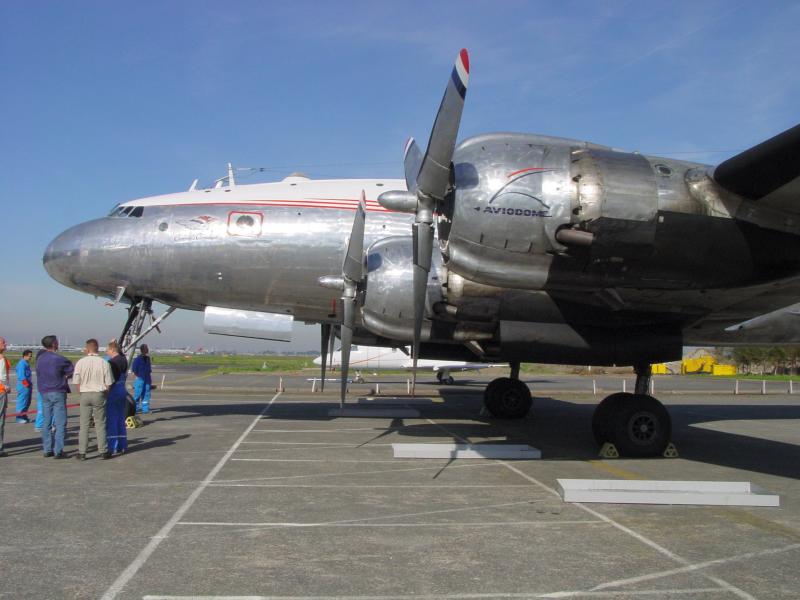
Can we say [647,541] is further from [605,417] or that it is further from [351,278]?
[351,278]

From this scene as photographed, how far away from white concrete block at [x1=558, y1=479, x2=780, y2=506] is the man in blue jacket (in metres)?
Result: 6.94

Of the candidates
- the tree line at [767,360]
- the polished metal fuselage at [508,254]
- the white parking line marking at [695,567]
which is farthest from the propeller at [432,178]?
the tree line at [767,360]

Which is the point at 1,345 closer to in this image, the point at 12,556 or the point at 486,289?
the point at 12,556

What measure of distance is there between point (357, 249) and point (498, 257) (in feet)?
11.8

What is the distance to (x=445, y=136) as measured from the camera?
24.2ft

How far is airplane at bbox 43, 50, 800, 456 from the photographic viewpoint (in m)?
7.32

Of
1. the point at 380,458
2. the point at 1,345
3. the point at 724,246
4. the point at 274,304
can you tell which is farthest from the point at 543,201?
the point at 1,345

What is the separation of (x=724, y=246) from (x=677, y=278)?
2.02ft

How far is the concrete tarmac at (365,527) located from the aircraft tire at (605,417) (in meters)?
0.39

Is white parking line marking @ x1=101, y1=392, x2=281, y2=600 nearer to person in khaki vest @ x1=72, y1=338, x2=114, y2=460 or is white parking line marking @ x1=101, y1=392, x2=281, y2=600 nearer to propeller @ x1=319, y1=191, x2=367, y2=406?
person in khaki vest @ x1=72, y1=338, x2=114, y2=460

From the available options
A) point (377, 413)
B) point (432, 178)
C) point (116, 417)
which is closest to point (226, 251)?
Result: point (116, 417)

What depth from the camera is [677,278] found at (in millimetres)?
7457

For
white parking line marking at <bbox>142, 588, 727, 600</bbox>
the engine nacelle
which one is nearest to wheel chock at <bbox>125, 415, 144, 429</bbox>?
the engine nacelle

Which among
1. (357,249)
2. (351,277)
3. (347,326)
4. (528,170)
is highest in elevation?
(528,170)
